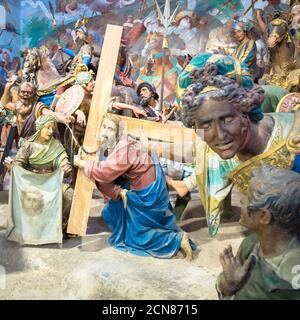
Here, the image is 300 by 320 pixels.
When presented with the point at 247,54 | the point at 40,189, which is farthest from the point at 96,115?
the point at 247,54

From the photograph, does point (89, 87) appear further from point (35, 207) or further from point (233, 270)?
point (233, 270)

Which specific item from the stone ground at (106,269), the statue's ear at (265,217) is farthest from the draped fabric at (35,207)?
the statue's ear at (265,217)

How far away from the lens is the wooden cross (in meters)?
3.66

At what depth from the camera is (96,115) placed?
366 cm

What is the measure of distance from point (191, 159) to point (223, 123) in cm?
82

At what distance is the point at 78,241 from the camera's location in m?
3.74

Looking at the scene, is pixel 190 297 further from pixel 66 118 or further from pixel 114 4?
pixel 114 4

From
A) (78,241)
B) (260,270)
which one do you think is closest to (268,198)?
(260,270)

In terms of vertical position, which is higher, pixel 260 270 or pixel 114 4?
pixel 114 4

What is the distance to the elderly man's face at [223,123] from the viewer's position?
2701 mm

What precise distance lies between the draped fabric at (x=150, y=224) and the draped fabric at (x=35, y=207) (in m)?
0.62

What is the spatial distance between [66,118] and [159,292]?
6.26ft
